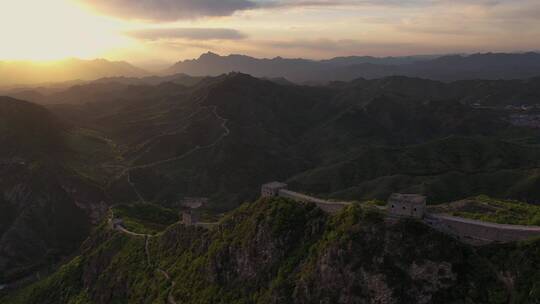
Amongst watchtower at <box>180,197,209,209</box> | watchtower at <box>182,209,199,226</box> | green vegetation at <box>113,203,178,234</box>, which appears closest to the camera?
watchtower at <box>182,209,199,226</box>

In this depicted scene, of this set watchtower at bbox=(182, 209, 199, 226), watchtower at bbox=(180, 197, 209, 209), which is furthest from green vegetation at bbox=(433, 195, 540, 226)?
watchtower at bbox=(180, 197, 209, 209)

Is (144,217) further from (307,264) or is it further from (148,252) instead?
(307,264)

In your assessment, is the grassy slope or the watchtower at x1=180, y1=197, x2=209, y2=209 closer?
the grassy slope

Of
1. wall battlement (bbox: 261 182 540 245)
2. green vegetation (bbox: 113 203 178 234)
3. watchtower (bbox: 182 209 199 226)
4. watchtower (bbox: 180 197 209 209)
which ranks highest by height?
wall battlement (bbox: 261 182 540 245)

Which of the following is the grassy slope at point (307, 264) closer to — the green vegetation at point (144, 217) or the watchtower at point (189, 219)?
the watchtower at point (189, 219)

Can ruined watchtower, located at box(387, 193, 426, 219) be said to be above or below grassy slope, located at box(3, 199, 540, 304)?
above

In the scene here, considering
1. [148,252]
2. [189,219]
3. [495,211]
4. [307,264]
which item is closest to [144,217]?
[148,252]

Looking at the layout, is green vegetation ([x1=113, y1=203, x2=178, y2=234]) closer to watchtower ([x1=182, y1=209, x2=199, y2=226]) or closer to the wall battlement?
watchtower ([x1=182, y1=209, x2=199, y2=226])
